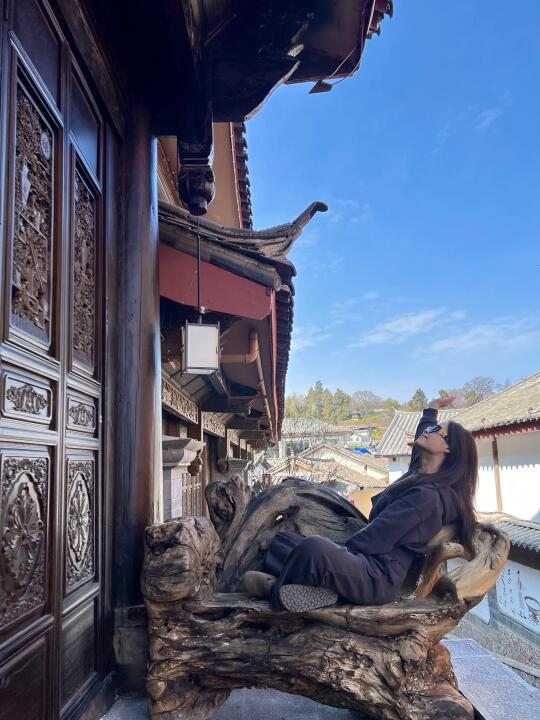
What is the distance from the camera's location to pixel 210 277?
128 inches

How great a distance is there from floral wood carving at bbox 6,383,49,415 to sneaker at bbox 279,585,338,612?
113cm

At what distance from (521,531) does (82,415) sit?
11618 mm

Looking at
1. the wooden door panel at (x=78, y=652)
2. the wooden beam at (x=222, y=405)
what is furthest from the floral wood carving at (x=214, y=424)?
the wooden door panel at (x=78, y=652)

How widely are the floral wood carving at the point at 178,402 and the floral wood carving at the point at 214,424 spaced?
78 centimetres

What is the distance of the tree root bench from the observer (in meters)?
2.02

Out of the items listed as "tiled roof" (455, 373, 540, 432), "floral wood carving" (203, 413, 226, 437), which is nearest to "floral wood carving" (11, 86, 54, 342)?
"floral wood carving" (203, 413, 226, 437)

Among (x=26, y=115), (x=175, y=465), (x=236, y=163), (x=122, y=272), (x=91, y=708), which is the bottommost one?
(x=91, y=708)

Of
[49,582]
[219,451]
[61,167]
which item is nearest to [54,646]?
[49,582]

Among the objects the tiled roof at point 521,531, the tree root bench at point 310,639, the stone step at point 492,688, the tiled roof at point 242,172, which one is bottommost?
the tiled roof at point 521,531

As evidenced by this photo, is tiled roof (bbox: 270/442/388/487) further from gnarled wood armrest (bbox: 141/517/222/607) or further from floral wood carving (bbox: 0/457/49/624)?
floral wood carving (bbox: 0/457/49/624)

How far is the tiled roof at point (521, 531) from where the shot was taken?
34.0 feet

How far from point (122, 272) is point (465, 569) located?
2.12 metres

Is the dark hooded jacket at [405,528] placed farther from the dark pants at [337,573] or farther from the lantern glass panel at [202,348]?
the lantern glass panel at [202,348]

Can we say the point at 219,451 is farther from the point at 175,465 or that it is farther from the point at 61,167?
the point at 61,167
